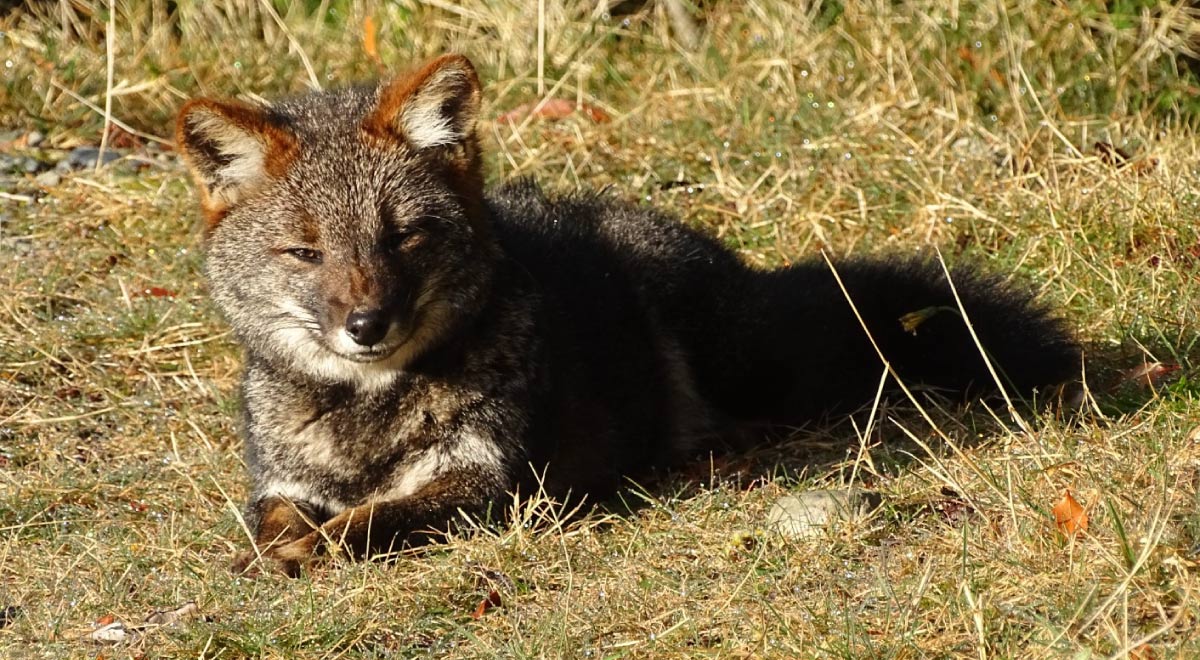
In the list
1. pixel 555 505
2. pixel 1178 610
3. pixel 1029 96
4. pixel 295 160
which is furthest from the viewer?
pixel 1029 96

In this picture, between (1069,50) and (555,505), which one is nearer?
(555,505)

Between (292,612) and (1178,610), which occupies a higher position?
(1178,610)

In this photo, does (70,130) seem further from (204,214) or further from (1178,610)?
(1178,610)

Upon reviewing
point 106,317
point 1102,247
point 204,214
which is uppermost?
point 204,214

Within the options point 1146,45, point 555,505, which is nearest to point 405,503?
point 555,505

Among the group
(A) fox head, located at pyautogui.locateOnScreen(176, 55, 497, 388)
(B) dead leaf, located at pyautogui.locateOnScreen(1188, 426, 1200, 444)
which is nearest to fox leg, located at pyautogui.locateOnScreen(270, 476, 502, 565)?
(A) fox head, located at pyautogui.locateOnScreen(176, 55, 497, 388)

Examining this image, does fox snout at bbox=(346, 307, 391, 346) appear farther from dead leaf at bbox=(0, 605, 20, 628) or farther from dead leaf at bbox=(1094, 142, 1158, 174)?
dead leaf at bbox=(1094, 142, 1158, 174)

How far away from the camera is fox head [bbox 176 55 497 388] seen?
180 inches

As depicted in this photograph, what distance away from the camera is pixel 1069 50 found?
792 cm

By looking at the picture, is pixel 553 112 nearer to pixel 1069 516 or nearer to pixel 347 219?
pixel 347 219

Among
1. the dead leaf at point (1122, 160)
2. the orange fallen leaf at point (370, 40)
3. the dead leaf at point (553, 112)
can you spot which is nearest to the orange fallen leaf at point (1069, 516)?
the dead leaf at point (1122, 160)

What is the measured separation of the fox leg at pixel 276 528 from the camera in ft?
15.4

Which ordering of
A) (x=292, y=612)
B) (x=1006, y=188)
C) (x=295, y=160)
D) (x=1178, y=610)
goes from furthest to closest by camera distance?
(x=1006, y=188)
(x=295, y=160)
(x=292, y=612)
(x=1178, y=610)

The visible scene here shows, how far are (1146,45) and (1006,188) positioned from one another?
138 centimetres
